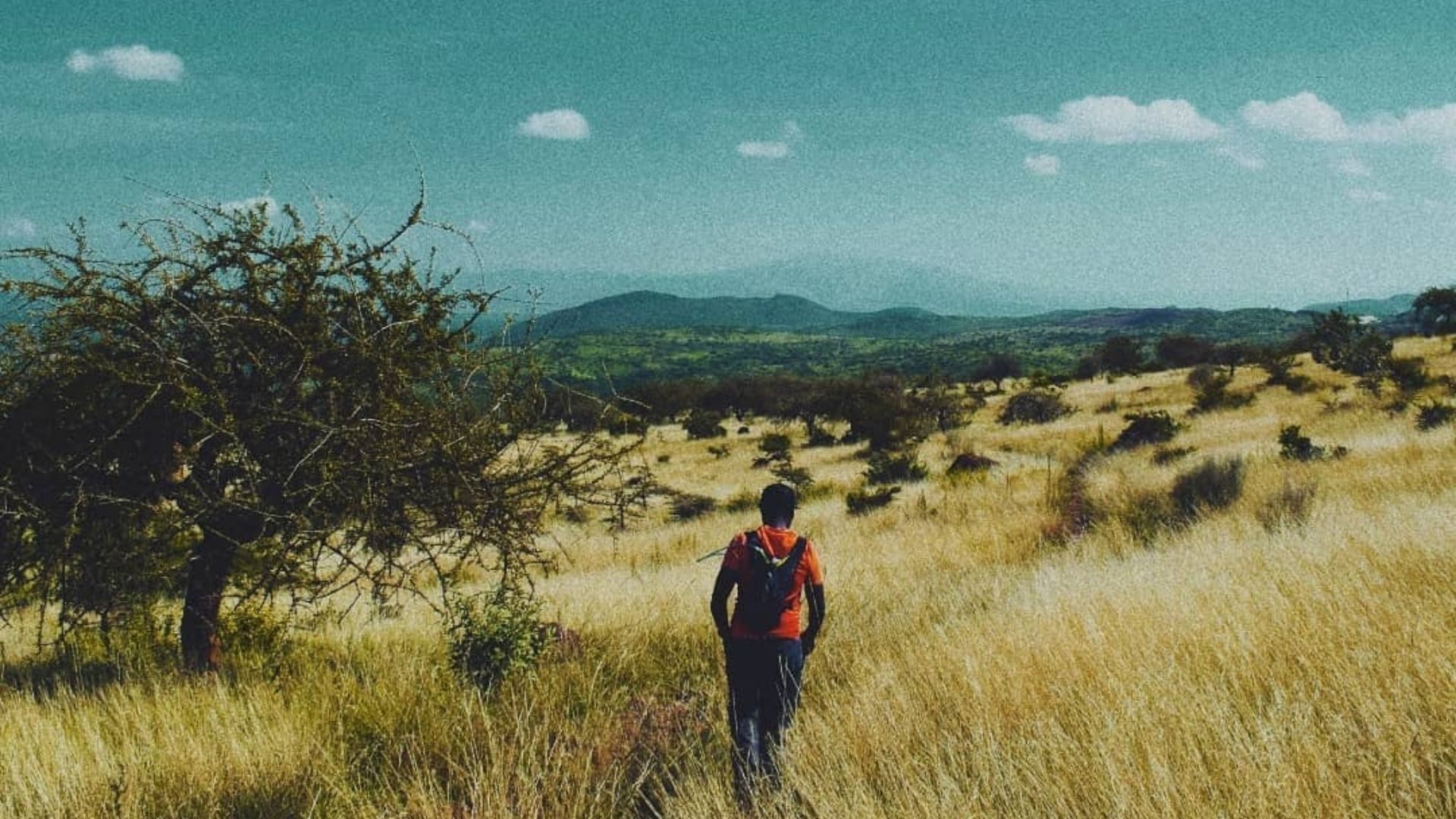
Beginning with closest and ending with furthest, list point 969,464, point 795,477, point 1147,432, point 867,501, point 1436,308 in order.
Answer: point 867,501
point 969,464
point 1147,432
point 795,477
point 1436,308

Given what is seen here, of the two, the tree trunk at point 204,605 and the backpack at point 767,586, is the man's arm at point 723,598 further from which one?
the tree trunk at point 204,605

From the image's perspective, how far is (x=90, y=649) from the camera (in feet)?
23.7

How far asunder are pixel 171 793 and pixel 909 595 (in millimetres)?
6210

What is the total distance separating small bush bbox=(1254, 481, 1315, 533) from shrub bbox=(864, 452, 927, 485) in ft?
40.5

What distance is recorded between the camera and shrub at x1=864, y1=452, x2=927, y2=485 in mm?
22953

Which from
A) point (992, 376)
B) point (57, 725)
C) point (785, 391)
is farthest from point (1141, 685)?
point (992, 376)

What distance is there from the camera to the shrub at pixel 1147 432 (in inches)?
859

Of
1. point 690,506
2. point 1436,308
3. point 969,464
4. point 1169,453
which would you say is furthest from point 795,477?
point 1436,308

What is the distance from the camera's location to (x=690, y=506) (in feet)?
77.6

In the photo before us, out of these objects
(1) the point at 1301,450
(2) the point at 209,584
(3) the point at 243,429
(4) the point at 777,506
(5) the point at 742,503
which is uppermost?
(3) the point at 243,429

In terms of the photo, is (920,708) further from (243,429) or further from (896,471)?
(896,471)

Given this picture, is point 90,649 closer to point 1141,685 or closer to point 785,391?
point 1141,685

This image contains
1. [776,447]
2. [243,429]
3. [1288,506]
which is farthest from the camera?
[776,447]

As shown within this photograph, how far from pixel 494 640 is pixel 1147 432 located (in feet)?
71.9
